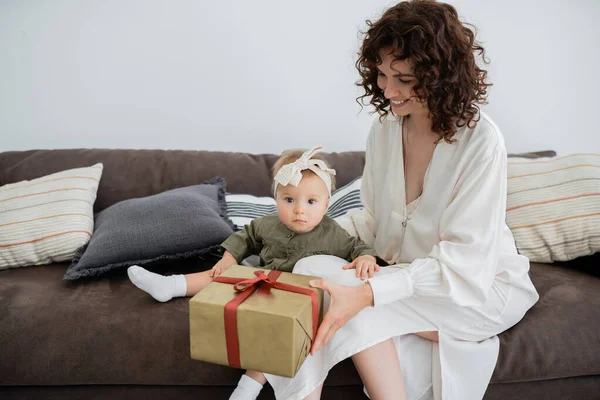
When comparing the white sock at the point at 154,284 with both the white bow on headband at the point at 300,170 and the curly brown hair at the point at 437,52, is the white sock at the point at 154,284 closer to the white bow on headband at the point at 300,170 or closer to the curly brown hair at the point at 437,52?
the white bow on headband at the point at 300,170

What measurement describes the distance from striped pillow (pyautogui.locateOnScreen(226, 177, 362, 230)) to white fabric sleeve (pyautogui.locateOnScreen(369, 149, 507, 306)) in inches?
28.5

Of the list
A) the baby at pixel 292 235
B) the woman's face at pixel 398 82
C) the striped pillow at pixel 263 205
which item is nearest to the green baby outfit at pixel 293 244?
the baby at pixel 292 235

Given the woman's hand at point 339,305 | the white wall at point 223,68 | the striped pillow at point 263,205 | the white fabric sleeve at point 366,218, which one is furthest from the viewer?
the white wall at point 223,68

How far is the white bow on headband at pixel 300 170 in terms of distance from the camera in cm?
146

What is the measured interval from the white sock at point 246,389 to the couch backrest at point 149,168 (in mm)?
1086

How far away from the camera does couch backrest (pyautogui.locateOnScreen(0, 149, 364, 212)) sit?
7.22 feet

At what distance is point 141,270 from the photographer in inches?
60.4

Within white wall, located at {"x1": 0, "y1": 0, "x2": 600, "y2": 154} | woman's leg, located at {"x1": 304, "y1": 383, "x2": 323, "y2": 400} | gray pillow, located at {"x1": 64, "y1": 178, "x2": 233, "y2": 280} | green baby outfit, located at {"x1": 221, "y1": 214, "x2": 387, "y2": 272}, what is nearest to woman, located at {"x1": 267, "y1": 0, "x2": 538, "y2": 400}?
woman's leg, located at {"x1": 304, "y1": 383, "x2": 323, "y2": 400}

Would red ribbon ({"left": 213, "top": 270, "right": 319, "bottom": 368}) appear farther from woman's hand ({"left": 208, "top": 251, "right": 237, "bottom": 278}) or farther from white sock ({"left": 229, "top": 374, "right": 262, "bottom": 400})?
woman's hand ({"left": 208, "top": 251, "right": 237, "bottom": 278})

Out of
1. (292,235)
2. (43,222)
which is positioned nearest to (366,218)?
(292,235)

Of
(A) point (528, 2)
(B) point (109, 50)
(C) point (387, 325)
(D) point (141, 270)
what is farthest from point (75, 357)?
(A) point (528, 2)

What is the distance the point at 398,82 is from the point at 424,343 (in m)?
0.71

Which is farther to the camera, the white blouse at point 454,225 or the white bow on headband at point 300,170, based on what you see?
the white bow on headband at point 300,170

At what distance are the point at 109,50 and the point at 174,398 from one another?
70.9 inches
